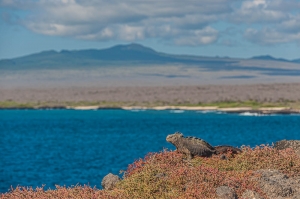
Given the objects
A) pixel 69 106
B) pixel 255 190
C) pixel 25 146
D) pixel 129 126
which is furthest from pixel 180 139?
pixel 69 106

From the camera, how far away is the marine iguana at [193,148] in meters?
16.7

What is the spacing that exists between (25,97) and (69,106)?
27.2 metres

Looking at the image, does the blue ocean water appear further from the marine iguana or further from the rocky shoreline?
the marine iguana

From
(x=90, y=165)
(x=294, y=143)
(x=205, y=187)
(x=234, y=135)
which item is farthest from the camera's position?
(x=234, y=135)

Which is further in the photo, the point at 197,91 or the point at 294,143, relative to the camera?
the point at 197,91

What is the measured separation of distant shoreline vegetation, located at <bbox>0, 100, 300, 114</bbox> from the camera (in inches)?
5167

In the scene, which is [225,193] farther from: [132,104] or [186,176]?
[132,104]

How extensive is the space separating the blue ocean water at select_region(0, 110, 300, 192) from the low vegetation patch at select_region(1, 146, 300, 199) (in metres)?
18.9

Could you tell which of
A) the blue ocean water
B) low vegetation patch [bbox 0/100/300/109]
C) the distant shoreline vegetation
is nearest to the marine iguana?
the blue ocean water

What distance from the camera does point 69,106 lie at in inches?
6629

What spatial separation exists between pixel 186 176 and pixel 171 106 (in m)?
142

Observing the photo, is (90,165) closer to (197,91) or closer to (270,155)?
(270,155)

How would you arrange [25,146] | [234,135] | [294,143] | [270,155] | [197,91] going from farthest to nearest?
1. [197,91]
2. [234,135]
3. [25,146]
4. [294,143]
5. [270,155]

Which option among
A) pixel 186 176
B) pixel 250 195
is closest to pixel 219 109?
pixel 186 176
